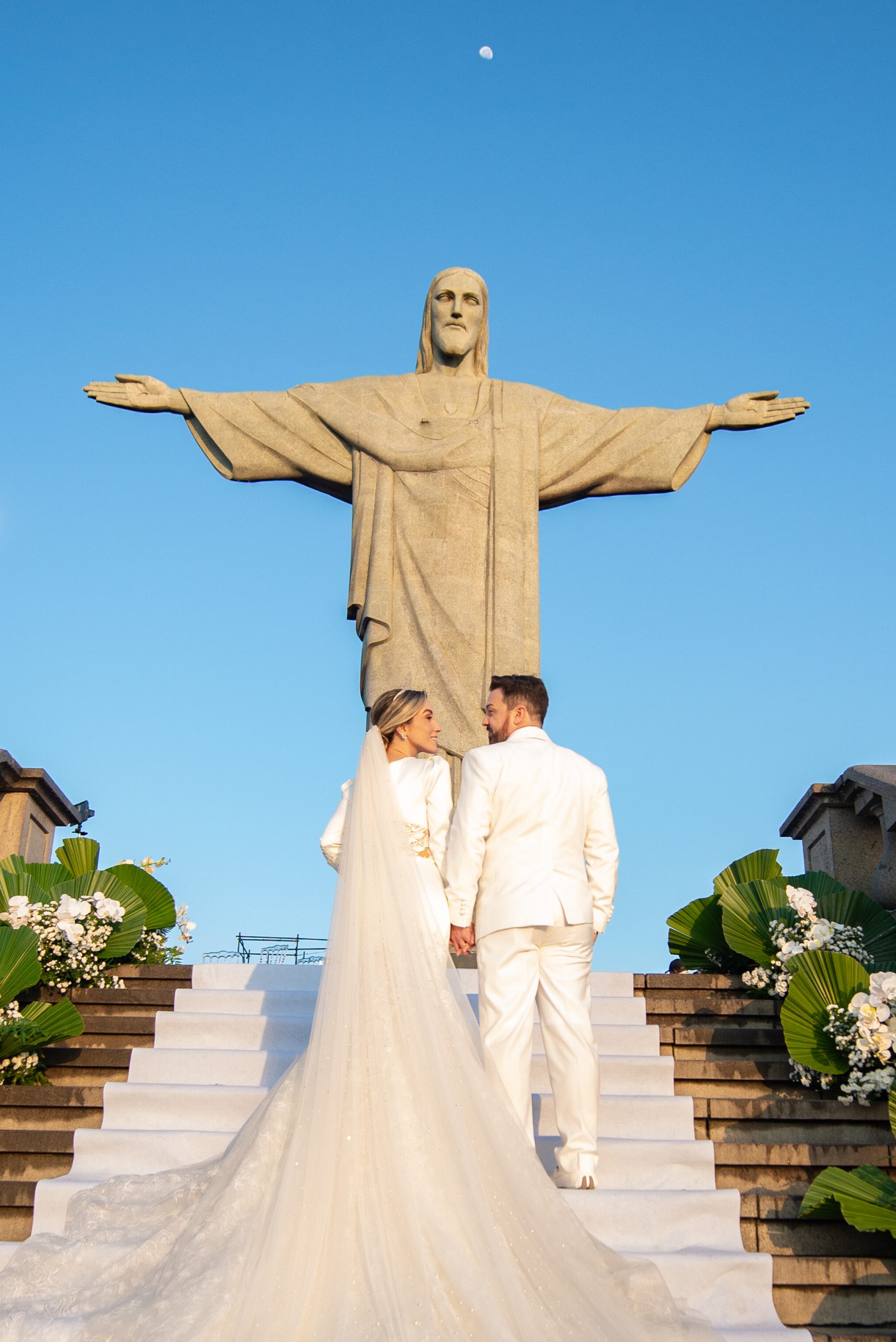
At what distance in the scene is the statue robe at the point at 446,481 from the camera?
8383mm

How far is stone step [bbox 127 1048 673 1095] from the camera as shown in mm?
5762

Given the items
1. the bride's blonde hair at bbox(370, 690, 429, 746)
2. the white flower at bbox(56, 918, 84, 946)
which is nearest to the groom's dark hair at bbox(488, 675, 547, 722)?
the bride's blonde hair at bbox(370, 690, 429, 746)

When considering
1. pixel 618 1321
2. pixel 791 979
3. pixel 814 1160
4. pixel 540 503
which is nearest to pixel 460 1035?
pixel 618 1321

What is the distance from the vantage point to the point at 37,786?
9.20 meters

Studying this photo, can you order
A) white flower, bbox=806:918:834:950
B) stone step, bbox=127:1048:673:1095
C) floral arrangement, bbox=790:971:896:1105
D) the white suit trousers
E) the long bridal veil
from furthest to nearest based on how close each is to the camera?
white flower, bbox=806:918:834:950 < stone step, bbox=127:1048:673:1095 < floral arrangement, bbox=790:971:896:1105 < the white suit trousers < the long bridal veil

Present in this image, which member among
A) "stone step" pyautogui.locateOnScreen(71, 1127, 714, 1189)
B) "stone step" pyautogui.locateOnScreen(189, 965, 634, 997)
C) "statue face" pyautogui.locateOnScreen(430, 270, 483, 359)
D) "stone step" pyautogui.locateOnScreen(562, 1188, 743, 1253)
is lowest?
"stone step" pyautogui.locateOnScreen(562, 1188, 743, 1253)

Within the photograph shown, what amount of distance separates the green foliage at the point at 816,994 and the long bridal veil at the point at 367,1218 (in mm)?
1911

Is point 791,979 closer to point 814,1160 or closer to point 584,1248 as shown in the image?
point 814,1160

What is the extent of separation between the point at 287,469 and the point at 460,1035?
221 inches

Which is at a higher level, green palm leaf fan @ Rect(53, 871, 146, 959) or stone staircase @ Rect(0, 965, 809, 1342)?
green palm leaf fan @ Rect(53, 871, 146, 959)

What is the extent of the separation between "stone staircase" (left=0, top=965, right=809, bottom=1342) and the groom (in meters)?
0.31

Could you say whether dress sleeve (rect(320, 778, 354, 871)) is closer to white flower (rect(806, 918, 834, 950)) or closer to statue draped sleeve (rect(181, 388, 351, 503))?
white flower (rect(806, 918, 834, 950))

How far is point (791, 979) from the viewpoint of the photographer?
5.86 meters

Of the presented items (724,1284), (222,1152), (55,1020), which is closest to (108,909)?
(55,1020)
